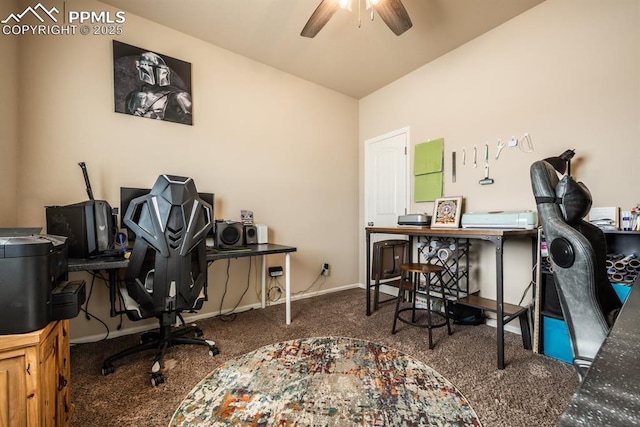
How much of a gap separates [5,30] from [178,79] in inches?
42.1

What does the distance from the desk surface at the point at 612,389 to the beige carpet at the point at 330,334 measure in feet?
3.87

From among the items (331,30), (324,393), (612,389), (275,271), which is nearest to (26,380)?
(324,393)

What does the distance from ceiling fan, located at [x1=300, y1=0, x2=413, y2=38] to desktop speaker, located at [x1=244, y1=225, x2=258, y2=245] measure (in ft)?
6.03

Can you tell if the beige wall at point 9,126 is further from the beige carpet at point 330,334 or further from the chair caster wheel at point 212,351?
the chair caster wheel at point 212,351

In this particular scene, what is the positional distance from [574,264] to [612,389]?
→ 80 cm

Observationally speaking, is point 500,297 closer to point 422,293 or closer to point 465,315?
point 465,315

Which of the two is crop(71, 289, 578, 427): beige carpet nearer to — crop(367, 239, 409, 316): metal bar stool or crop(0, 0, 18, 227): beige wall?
crop(367, 239, 409, 316): metal bar stool

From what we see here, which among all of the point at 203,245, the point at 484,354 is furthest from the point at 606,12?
the point at 203,245

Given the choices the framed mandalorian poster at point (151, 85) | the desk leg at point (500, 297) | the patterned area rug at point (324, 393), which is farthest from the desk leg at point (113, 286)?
the desk leg at point (500, 297)

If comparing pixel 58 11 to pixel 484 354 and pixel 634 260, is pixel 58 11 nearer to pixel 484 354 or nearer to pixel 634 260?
pixel 484 354

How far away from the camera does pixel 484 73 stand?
8.39 ft

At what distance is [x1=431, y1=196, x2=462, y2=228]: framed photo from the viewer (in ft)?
8.68

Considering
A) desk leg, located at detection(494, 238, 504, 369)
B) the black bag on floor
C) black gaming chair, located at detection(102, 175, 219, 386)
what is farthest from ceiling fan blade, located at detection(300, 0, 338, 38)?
the black bag on floor

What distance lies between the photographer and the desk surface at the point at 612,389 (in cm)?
27
